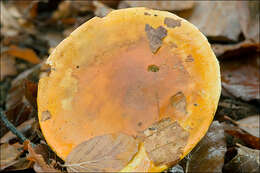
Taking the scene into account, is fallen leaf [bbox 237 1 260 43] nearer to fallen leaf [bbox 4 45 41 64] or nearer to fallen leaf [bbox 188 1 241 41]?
fallen leaf [bbox 188 1 241 41]

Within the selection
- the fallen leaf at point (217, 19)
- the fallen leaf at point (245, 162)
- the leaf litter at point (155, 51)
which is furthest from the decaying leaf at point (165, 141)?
the fallen leaf at point (217, 19)

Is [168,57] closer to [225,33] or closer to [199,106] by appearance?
[199,106]

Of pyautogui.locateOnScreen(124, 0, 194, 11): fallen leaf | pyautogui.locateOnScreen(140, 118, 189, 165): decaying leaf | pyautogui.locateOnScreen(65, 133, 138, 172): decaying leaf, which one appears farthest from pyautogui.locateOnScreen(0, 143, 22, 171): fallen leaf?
pyautogui.locateOnScreen(124, 0, 194, 11): fallen leaf

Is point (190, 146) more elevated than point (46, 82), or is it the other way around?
point (46, 82)

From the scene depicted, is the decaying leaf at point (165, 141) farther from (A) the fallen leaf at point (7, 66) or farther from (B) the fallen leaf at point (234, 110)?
(A) the fallen leaf at point (7, 66)

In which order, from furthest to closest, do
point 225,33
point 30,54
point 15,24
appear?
1. point 15,24
2. point 30,54
3. point 225,33

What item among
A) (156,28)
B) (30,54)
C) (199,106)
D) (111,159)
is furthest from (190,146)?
(30,54)

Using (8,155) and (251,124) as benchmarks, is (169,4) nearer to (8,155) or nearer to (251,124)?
(251,124)
